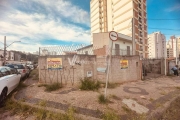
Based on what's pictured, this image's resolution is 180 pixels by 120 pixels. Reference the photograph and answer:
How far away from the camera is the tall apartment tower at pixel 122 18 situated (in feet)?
97.1

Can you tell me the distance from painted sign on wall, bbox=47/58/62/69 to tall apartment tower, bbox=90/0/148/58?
20.5 metres

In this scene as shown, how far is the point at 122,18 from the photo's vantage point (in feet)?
104

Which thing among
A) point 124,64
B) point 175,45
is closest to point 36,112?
point 124,64

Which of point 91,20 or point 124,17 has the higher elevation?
point 91,20

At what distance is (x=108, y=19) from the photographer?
39344 millimetres

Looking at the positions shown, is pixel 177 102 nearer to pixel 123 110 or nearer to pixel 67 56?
pixel 123 110

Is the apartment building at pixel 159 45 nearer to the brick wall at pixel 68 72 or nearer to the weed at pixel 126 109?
the brick wall at pixel 68 72

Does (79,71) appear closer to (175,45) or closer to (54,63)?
(54,63)

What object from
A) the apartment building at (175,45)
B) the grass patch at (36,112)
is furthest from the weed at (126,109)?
the apartment building at (175,45)

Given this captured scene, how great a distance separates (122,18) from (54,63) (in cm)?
3056

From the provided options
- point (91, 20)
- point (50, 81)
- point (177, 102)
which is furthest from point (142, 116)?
point (91, 20)

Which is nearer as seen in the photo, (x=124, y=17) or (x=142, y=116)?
(x=142, y=116)

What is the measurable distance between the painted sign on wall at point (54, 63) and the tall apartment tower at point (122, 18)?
20473mm

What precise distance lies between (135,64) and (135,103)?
18.2 ft
